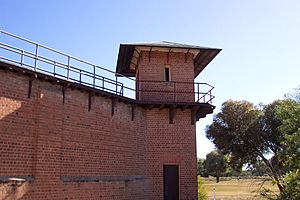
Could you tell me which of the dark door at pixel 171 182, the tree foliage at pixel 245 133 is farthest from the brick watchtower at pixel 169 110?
the tree foliage at pixel 245 133

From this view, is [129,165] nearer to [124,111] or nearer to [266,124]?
[124,111]

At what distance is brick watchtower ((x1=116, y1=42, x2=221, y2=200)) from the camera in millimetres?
16781

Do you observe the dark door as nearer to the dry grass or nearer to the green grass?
the green grass

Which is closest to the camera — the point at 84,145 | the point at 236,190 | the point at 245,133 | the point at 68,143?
the point at 68,143

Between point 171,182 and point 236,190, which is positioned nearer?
point 171,182

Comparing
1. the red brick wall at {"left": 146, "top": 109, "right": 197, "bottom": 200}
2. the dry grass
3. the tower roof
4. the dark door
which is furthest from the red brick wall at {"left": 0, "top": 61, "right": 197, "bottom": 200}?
the dry grass

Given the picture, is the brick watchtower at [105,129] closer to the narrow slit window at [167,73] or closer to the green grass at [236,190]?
the narrow slit window at [167,73]

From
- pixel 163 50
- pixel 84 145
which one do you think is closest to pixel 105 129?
pixel 84 145

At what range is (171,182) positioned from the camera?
16.8m

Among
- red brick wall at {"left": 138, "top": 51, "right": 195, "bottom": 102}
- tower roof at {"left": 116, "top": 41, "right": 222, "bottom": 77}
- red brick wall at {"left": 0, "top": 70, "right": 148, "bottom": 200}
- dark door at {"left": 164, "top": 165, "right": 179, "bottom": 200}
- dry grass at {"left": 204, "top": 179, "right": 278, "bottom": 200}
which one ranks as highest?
tower roof at {"left": 116, "top": 41, "right": 222, "bottom": 77}

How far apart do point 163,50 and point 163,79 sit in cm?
140

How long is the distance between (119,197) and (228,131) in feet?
52.5

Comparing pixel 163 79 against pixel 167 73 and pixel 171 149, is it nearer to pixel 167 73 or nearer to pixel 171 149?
pixel 167 73

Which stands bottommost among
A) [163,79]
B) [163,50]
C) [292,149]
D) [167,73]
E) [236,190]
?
[236,190]
